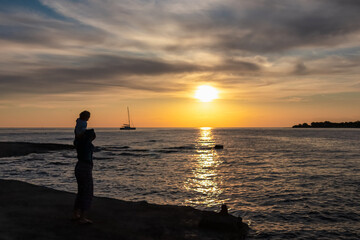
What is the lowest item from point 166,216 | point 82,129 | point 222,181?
point 222,181

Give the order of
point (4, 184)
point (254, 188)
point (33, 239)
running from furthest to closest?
1. point (254, 188)
2. point (4, 184)
3. point (33, 239)

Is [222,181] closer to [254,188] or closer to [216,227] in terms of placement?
[254,188]

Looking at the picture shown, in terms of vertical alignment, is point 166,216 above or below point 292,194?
above

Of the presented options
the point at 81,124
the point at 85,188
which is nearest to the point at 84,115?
the point at 81,124

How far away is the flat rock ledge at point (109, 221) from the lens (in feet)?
24.3

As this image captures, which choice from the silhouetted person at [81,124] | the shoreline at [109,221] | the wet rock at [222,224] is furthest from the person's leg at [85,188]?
the wet rock at [222,224]

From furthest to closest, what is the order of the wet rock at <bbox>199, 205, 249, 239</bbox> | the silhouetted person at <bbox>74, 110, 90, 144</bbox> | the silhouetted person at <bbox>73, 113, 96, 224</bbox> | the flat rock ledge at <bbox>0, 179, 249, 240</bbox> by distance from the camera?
the wet rock at <bbox>199, 205, 249, 239</bbox>, the silhouetted person at <bbox>73, 113, 96, 224</bbox>, the silhouetted person at <bbox>74, 110, 90, 144</bbox>, the flat rock ledge at <bbox>0, 179, 249, 240</bbox>

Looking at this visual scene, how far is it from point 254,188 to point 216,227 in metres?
11.0

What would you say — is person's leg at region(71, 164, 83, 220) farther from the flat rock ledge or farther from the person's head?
the person's head

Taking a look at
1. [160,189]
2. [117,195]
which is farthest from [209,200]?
[117,195]

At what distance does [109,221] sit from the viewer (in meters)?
8.59

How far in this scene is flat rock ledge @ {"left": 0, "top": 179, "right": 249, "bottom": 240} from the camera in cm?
741

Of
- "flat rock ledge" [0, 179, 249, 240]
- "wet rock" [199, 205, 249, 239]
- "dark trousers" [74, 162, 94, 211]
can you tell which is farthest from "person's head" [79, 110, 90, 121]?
"wet rock" [199, 205, 249, 239]

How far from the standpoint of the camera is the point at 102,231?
25.1 ft
